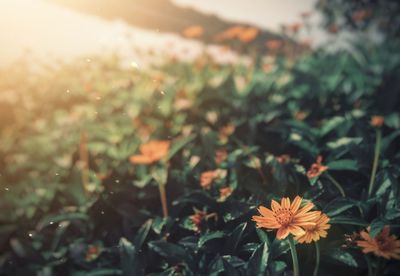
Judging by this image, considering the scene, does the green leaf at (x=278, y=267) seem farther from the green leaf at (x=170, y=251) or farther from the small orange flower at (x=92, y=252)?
the small orange flower at (x=92, y=252)

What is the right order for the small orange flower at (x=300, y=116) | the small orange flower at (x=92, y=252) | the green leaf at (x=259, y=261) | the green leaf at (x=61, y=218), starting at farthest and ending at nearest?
the small orange flower at (x=300, y=116)
the green leaf at (x=61, y=218)
the small orange flower at (x=92, y=252)
the green leaf at (x=259, y=261)

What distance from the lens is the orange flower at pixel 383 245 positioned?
98cm

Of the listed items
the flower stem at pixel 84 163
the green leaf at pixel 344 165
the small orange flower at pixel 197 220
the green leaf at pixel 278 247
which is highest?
the green leaf at pixel 344 165

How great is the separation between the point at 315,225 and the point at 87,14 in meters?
5.08

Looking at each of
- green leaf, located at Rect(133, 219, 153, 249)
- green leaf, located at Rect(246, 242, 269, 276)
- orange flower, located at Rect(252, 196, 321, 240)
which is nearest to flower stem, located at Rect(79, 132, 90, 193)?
green leaf, located at Rect(133, 219, 153, 249)

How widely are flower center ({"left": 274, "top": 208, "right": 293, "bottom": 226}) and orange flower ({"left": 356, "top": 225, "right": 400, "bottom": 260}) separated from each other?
20 centimetres

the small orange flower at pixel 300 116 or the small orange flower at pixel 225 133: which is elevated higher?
the small orange flower at pixel 300 116

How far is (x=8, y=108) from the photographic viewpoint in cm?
331

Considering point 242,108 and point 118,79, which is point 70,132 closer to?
point 118,79

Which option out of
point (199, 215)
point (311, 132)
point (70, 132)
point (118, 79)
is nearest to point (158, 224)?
point (199, 215)

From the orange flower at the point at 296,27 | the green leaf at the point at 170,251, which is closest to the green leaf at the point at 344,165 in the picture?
the green leaf at the point at 170,251

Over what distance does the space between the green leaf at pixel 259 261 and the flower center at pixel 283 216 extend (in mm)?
160

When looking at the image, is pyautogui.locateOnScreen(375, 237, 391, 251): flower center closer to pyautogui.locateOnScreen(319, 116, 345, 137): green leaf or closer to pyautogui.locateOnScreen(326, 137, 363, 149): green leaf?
pyautogui.locateOnScreen(326, 137, 363, 149): green leaf

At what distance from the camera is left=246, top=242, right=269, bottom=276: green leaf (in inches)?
42.2
